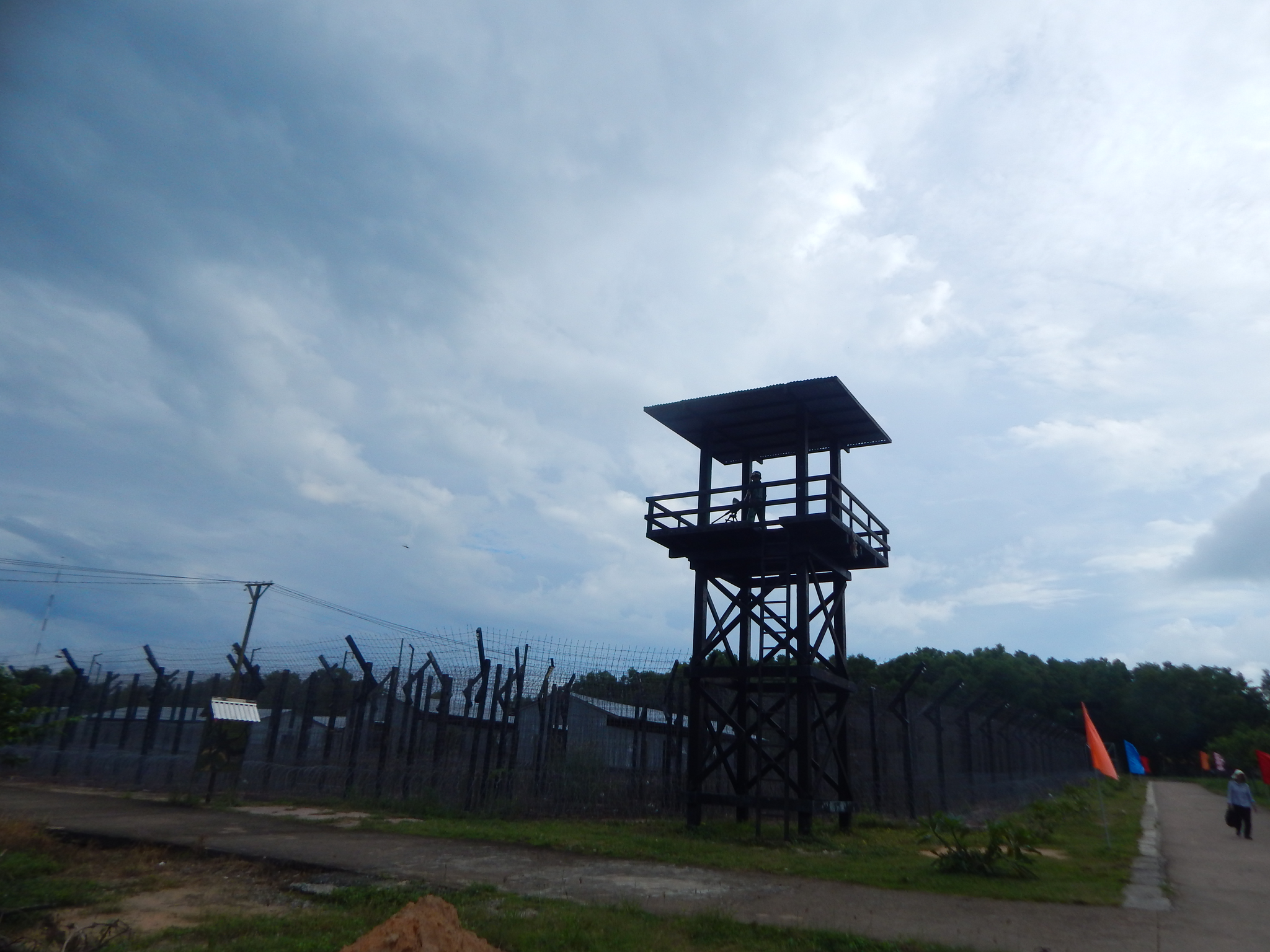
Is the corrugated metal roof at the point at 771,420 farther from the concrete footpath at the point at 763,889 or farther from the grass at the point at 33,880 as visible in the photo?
the grass at the point at 33,880

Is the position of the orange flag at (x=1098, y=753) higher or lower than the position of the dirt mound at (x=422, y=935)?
higher

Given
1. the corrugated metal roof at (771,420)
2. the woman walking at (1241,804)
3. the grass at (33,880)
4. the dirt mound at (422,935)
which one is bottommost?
the grass at (33,880)

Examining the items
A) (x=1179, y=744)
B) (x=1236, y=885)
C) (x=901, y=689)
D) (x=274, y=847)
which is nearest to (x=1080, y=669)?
(x=1179, y=744)

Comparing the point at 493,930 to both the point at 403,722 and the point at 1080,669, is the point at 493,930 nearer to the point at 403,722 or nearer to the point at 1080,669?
the point at 403,722

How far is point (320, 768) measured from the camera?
1644 cm

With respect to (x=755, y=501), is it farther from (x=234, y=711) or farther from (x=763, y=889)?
(x=234, y=711)

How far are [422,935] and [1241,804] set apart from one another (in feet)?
63.3

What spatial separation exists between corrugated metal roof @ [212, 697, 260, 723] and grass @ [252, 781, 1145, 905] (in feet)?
9.55

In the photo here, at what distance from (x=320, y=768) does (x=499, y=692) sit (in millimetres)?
4868

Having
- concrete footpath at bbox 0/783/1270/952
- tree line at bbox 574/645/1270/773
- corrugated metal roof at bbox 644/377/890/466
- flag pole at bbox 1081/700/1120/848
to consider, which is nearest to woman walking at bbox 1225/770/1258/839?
concrete footpath at bbox 0/783/1270/952

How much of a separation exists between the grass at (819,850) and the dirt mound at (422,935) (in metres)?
5.68

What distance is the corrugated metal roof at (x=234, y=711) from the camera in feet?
48.8

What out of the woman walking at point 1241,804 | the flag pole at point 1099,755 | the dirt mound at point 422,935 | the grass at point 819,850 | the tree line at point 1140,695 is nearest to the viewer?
the dirt mound at point 422,935

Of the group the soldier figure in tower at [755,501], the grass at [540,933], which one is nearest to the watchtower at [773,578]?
the soldier figure in tower at [755,501]
